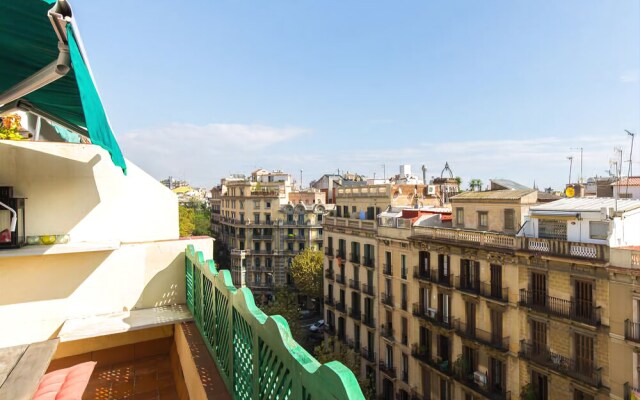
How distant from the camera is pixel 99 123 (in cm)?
310

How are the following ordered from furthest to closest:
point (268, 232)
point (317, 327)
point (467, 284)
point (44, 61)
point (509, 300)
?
point (268, 232)
point (317, 327)
point (467, 284)
point (509, 300)
point (44, 61)

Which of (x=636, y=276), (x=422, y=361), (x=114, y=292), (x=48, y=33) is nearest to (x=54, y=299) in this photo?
(x=114, y=292)

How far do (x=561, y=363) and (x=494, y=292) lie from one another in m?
3.35

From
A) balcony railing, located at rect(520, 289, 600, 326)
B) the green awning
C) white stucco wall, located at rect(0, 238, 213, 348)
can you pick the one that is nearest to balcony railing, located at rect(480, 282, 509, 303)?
balcony railing, located at rect(520, 289, 600, 326)

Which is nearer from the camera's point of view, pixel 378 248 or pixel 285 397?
pixel 285 397

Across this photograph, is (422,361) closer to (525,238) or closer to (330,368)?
(525,238)

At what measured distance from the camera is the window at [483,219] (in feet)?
60.2

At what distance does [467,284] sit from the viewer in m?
17.2

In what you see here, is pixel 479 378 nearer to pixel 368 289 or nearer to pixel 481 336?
pixel 481 336

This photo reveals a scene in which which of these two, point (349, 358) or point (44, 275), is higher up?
point (44, 275)

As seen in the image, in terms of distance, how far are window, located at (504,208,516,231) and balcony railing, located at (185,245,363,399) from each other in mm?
16054

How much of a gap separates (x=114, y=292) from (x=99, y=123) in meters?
3.07

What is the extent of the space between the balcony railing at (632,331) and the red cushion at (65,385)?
47.1 ft

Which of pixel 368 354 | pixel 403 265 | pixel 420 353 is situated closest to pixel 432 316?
pixel 420 353
